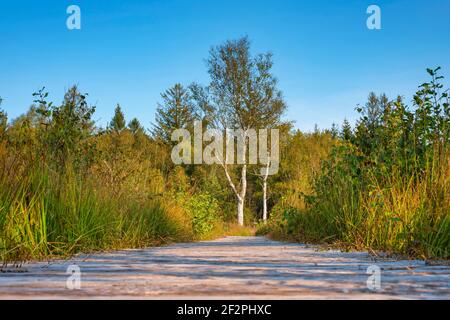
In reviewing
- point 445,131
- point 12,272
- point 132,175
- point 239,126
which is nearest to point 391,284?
point 12,272

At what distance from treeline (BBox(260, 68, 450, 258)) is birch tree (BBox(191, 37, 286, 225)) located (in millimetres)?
17550

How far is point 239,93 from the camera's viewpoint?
23.8 meters

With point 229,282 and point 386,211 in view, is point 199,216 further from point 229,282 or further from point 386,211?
point 229,282

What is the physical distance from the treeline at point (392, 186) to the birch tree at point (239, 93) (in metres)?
17.5

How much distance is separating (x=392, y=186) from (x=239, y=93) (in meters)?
20.1

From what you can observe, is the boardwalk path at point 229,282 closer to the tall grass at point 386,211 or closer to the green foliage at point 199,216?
the tall grass at point 386,211

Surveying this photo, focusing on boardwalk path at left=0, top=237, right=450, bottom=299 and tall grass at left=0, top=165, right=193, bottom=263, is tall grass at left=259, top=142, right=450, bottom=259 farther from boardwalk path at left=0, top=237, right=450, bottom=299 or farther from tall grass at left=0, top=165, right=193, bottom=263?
tall grass at left=0, top=165, right=193, bottom=263

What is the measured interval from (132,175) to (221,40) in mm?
19808

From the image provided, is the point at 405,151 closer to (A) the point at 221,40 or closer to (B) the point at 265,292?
(B) the point at 265,292

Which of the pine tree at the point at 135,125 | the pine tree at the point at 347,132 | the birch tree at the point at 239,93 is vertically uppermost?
the pine tree at the point at 135,125

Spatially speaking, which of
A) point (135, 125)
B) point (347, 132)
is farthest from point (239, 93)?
point (135, 125)

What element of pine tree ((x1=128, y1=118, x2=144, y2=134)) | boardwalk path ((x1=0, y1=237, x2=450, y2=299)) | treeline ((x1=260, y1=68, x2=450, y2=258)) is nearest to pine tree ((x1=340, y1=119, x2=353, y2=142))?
treeline ((x1=260, y1=68, x2=450, y2=258))

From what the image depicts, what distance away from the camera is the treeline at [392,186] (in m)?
3.22

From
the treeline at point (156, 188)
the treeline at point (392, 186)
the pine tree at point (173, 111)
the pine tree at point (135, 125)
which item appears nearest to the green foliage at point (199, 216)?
the treeline at point (156, 188)
